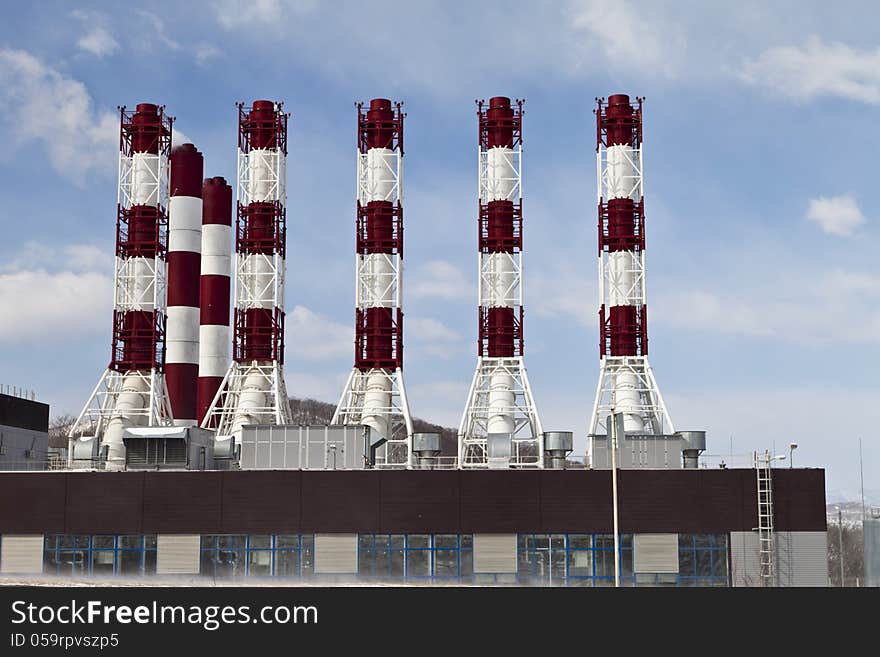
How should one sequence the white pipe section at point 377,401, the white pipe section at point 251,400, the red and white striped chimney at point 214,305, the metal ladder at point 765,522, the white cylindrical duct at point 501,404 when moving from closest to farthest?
the metal ladder at point 765,522 → the white cylindrical duct at point 501,404 → the white pipe section at point 377,401 → the white pipe section at point 251,400 → the red and white striped chimney at point 214,305

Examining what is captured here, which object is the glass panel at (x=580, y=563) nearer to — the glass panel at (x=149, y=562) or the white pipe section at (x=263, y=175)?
the glass panel at (x=149, y=562)

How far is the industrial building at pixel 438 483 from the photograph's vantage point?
174 ft

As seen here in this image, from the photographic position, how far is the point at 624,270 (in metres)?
72.3

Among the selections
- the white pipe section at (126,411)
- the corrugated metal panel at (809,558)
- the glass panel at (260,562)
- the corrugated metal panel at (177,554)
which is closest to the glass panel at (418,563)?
the glass panel at (260,562)

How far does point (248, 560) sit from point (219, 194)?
40152 millimetres

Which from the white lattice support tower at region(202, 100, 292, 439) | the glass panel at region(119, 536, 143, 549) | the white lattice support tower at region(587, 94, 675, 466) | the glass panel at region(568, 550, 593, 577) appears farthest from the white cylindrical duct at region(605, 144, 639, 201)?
the glass panel at region(119, 536, 143, 549)

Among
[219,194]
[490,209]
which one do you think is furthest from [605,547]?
[219,194]

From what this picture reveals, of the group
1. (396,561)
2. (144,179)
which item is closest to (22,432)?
(144,179)

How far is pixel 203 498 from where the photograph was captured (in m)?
54.6

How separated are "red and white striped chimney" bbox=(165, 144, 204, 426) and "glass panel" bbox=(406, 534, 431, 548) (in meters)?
34.5

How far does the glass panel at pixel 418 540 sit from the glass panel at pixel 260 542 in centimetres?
658

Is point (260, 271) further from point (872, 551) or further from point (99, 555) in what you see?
point (872, 551)

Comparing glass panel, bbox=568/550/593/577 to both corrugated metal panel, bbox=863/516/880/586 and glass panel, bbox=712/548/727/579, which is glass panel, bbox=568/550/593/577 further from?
corrugated metal panel, bbox=863/516/880/586
